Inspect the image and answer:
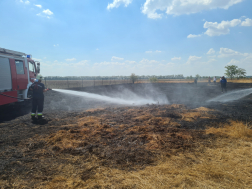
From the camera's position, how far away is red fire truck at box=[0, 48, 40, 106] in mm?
7951

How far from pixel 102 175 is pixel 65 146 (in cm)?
175

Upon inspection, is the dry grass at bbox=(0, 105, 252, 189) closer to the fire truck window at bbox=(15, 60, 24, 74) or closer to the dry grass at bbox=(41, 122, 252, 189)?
the dry grass at bbox=(41, 122, 252, 189)

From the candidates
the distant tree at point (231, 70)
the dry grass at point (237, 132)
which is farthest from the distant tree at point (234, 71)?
the dry grass at point (237, 132)

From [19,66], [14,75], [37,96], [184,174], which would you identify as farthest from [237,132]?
[19,66]

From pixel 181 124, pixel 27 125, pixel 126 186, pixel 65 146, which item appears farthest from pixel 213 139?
pixel 27 125

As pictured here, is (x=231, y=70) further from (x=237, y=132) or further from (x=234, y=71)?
(x=237, y=132)

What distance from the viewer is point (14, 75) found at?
28.6 feet

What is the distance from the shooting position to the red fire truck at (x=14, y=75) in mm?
7951

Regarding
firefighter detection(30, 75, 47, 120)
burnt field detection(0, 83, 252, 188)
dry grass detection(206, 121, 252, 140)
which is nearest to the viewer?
burnt field detection(0, 83, 252, 188)

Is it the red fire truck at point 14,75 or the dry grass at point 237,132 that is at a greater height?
the red fire truck at point 14,75

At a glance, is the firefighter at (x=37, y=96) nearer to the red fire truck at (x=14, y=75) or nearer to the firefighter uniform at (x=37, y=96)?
the firefighter uniform at (x=37, y=96)

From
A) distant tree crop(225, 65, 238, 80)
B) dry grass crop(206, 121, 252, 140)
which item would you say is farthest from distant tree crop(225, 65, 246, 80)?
dry grass crop(206, 121, 252, 140)

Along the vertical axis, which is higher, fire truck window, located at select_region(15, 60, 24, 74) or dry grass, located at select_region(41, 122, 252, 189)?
fire truck window, located at select_region(15, 60, 24, 74)

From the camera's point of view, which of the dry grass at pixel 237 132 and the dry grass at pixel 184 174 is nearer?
the dry grass at pixel 184 174
